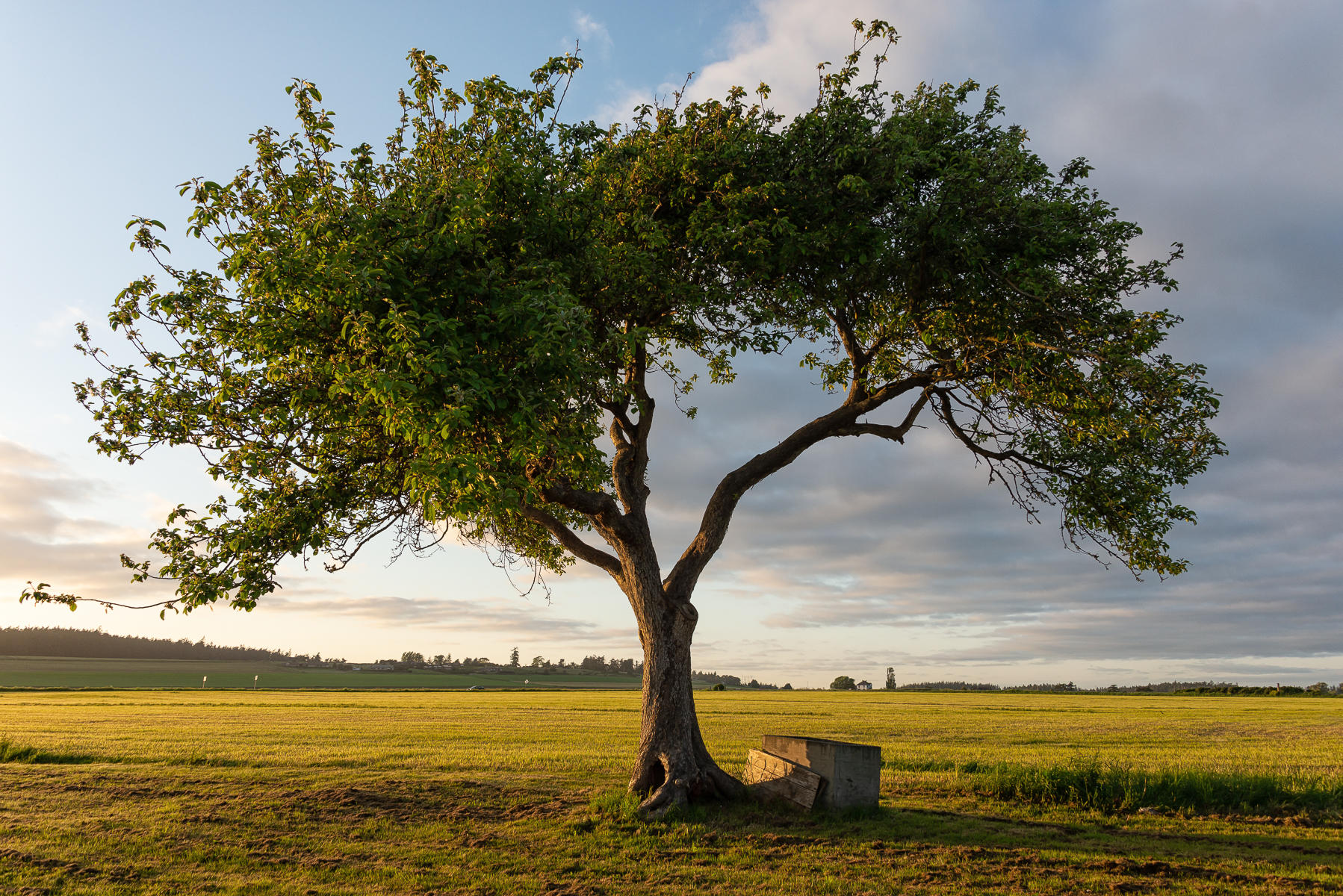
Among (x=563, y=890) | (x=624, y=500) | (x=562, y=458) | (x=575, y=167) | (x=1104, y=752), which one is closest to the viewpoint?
(x=563, y=890)

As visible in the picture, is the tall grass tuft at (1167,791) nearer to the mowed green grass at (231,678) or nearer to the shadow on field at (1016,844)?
the shadow on field at (1016,844)

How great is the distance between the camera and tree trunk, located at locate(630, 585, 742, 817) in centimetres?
1563

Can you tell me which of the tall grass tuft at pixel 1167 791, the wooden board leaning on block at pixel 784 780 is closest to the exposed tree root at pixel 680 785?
the wooden board leaning on block at pixel 784 780

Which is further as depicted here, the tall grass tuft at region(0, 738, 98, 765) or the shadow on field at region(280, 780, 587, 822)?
the tall grass tuft at region(0, 738, 98, 765)

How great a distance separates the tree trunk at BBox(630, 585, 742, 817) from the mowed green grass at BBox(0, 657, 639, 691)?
11319 centimetres

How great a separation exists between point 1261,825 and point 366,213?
19.9 meters

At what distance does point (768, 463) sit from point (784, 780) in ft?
21.9

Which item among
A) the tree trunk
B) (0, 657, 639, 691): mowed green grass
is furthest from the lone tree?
(0, 657, 639, 691): mowed green grass

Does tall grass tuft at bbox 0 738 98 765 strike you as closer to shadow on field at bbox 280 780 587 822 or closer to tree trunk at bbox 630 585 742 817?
shadow on field at bbox 280 780 587 822

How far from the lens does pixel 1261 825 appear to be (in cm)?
1529

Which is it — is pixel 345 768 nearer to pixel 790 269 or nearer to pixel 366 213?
pixel 366 213

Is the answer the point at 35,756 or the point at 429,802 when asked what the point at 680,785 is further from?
the point at 35,756

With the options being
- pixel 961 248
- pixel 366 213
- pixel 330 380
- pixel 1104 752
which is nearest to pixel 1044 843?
pixel 961 248

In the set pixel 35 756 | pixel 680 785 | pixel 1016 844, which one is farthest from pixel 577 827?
pixel 35 756
